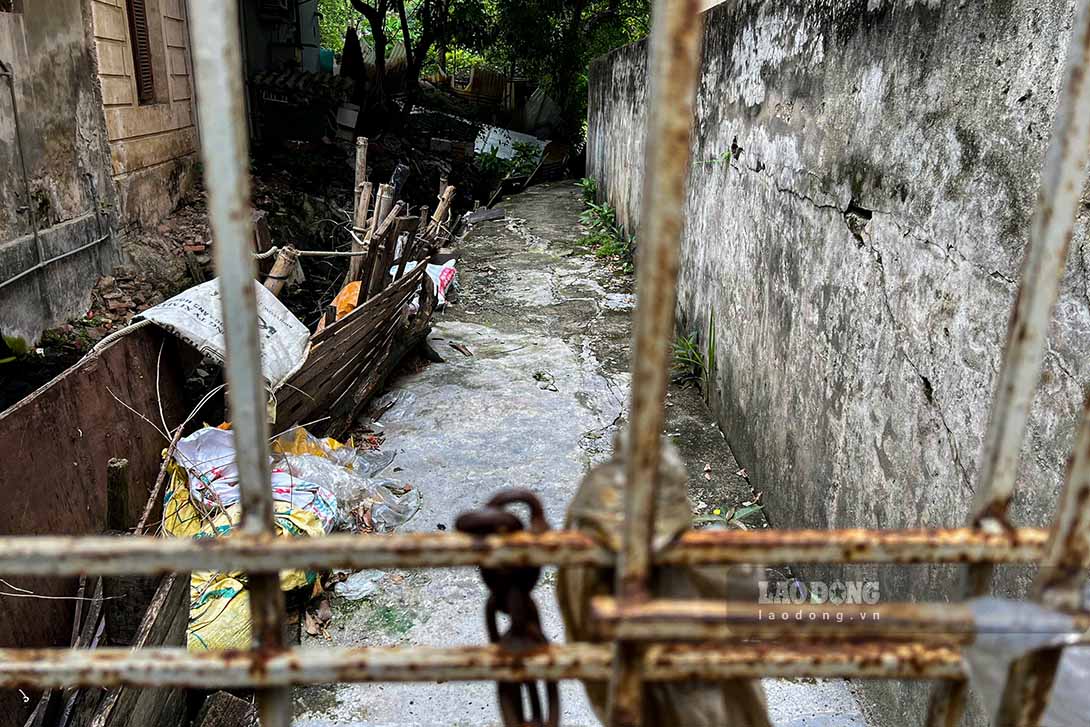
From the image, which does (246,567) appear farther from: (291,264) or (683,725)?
(291,264)

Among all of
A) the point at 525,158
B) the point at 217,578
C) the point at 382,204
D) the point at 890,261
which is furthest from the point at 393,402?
the point at 525,158

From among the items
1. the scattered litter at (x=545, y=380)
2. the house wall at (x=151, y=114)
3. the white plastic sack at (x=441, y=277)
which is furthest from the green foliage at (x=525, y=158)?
the scattered litter at (x=545, y=380)

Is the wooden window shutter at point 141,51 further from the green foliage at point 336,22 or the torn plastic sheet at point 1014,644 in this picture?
the green foliage at point 336,22

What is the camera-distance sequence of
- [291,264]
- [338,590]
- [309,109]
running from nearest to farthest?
[338,590], [291,264], [309,109]

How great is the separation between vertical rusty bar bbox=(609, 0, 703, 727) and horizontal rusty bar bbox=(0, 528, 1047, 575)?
0.19ft

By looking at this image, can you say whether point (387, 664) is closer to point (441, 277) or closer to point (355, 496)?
point (355, 496)

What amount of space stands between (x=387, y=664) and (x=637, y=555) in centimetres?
25

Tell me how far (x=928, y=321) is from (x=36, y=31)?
18.3 feet

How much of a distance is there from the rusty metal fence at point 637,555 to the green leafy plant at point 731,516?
8.49 ft

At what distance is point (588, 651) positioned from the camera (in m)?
0.70

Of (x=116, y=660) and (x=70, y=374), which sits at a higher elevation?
(x=116, y=660)

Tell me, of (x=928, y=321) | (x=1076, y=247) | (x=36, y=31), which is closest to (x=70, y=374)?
(x=928, y=321)

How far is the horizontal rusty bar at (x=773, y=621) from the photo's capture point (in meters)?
0.64

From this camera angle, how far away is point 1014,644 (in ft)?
2.27
